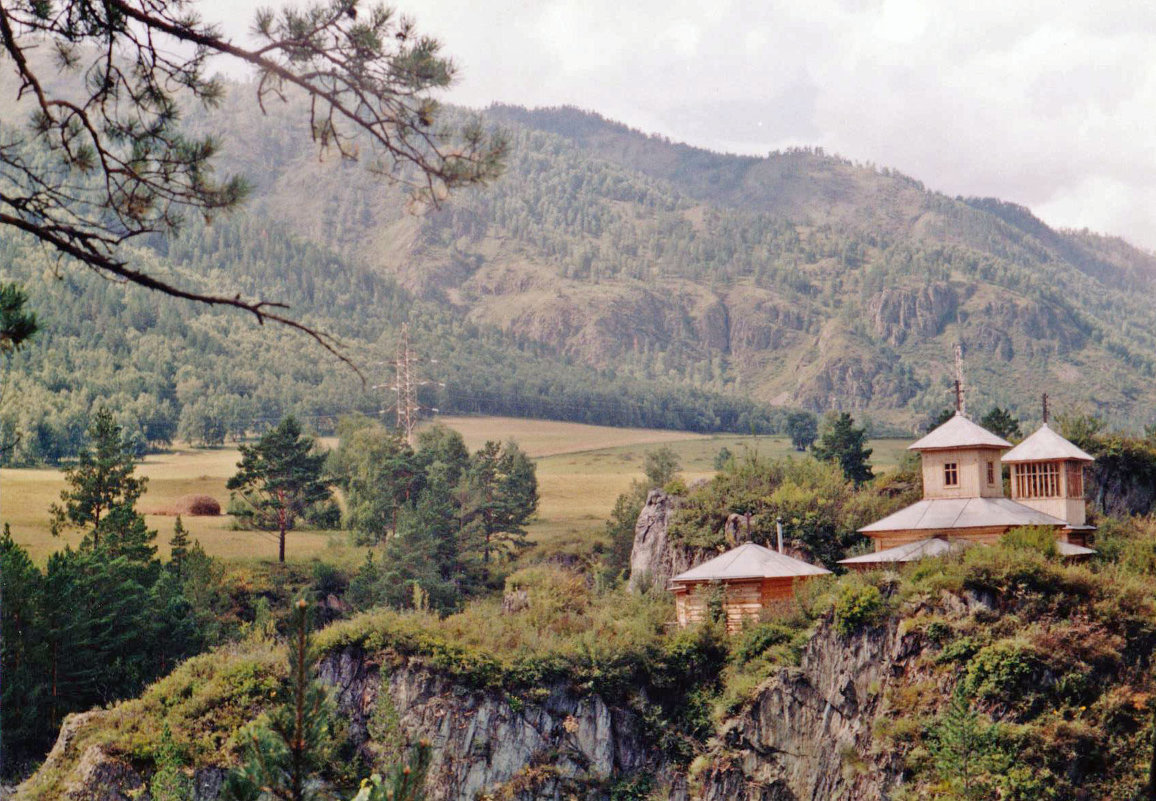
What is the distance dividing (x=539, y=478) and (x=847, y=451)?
5027 cm

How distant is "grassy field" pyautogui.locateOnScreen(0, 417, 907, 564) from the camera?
74.8 metres

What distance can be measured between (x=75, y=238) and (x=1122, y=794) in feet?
91.0

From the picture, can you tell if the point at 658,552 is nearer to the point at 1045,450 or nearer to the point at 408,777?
the point at 1045,450

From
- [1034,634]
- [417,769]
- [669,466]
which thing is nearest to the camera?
[417,769]

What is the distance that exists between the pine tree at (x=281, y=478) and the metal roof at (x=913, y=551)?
3834 centimetres

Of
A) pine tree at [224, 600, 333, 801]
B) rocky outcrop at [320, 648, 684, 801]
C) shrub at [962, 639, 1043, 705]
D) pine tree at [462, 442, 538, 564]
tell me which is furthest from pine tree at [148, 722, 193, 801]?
pine tree at [462, 442, 538, 564]

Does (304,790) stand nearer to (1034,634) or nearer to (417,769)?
(417,769)

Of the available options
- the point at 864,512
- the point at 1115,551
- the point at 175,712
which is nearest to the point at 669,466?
the point at 864,512

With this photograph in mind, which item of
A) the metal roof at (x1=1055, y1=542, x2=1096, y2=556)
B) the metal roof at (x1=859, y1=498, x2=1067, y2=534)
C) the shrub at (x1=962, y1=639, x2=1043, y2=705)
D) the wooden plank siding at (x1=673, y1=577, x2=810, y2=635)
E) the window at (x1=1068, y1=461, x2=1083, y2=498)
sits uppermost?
the window at (x1=1068, y1=461, x2=1083, y2=498)

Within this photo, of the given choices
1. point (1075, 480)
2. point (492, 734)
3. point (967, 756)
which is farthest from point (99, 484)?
point (967, 756)

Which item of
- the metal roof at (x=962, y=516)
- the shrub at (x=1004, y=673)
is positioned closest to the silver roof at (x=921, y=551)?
the metal roof at (x=962, y=516)

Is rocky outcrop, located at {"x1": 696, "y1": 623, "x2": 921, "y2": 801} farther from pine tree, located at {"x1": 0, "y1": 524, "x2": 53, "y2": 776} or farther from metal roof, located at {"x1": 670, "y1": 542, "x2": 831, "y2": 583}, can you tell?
pine tree, located at {"x1": 0, "y1": 524, "x2": 53, "y2": 776}

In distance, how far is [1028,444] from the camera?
4672 cm

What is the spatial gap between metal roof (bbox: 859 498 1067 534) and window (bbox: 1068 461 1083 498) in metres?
2.24
